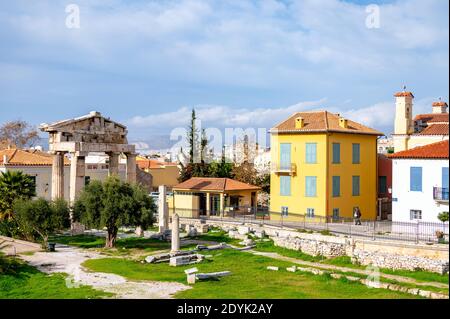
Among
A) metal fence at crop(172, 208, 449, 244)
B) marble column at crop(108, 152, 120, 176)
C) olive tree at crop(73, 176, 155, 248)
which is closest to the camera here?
metal fence at crop(172, 208, 449, 244)

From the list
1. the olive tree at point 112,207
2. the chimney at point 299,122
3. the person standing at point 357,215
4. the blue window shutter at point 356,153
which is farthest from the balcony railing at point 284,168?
the olive tree at point 112,207

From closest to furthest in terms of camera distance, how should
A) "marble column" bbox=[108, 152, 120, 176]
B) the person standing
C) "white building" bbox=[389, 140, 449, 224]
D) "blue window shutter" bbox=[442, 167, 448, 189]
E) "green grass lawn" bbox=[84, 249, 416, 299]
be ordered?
"green grass lawn" bbox=[84, 249, 416, 299]
"blue window shutter" bbox=[442, 167, 448, 189]
"white building" bbox=[389, 140, 449, 224]
the person standing
"marble column" bbox=[108, 152, 120, 176]

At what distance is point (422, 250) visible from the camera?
1181 inches

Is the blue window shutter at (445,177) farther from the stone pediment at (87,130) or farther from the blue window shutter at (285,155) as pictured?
the stone pediment at (87,130)

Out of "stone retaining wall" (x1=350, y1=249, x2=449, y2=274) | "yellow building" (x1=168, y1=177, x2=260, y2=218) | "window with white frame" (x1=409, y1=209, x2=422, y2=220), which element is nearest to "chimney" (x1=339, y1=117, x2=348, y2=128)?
"yellow building" (x1=168, y1=177, x2=260, y2=218)

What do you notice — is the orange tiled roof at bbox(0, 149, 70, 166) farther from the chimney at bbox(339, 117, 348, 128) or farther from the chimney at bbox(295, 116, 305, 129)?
the chimney at bbox(339, 117, 348, 128)

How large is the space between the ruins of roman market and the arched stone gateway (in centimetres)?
8

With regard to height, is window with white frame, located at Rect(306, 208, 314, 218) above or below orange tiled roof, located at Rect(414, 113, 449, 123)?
below

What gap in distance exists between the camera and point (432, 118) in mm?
46781

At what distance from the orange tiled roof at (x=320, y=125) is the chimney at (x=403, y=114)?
291 cm

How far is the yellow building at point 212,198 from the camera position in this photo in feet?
159

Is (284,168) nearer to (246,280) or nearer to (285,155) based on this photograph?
(285,155)

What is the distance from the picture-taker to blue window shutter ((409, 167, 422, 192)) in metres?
34.9
